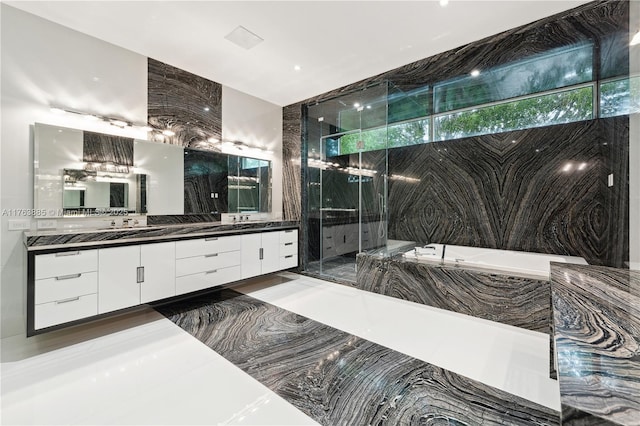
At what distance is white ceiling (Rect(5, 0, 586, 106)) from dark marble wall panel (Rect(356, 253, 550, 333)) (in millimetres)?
2501

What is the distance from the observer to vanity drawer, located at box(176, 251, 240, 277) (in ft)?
9.95

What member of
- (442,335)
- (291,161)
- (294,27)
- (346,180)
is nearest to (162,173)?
(291,161)

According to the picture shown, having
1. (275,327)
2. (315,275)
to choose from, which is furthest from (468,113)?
(275,327)

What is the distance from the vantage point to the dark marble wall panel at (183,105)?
134 inches

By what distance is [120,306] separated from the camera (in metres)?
2.57

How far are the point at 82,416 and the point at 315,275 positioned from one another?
3291 mm

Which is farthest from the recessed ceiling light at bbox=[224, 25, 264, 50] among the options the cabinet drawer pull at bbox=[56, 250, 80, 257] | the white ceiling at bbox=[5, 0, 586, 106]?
the cabinet drawer pull at bbox=[56, 250, 80, 257]

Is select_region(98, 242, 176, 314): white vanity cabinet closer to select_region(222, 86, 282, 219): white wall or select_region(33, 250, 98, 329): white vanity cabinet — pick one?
select_region(33, 250, 98, 329): white vanity cabinet

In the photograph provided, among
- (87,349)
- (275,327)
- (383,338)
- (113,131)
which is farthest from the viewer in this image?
(113,131)

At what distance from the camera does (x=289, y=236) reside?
4.42 metres

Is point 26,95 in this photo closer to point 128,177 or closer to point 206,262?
point 128,177

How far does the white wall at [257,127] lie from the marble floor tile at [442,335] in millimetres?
2077

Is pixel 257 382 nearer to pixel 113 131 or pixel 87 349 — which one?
pixel 87 349

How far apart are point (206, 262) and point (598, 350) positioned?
3276 millimetres
